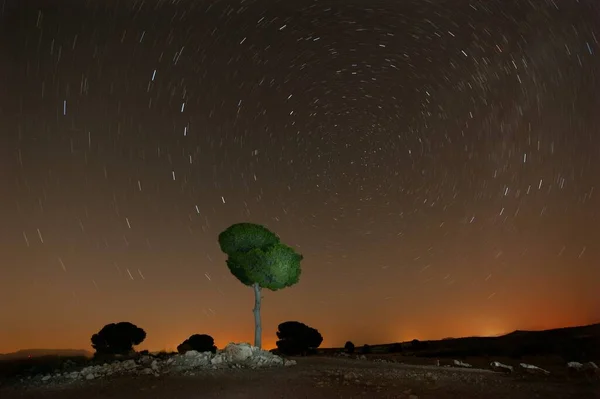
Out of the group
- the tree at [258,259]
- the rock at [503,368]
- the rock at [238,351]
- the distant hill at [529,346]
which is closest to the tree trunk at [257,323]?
the tree at [258,259]

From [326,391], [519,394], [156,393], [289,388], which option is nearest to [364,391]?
[326,391]

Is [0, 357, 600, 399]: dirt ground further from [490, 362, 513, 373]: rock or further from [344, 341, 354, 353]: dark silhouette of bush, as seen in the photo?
[344, 341, 354, 353]: dark silhouette of bush

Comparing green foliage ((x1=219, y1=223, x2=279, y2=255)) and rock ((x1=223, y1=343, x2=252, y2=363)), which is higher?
green foliage ((x1=219, y1=223, x2=279, y2=255))

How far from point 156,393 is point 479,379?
47.2ft

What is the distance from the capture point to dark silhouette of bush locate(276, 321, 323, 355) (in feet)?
198

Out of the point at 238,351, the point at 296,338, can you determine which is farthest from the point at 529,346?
the point at 238,351

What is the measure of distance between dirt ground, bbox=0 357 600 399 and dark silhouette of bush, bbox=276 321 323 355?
3872 cm

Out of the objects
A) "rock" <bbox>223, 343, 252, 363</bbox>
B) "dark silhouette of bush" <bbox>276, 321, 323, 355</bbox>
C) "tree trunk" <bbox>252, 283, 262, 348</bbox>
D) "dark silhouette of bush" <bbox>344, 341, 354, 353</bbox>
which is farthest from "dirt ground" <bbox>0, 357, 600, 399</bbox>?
"dark silhouette of bush" <bbox>344, 341, 354, 353</bbox>

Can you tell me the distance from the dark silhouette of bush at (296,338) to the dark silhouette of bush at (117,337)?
17.8 m

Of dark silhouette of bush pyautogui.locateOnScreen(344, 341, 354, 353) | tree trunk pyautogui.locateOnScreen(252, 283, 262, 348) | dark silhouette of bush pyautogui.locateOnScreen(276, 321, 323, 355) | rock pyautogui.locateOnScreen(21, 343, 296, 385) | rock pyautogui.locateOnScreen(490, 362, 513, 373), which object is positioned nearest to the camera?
rock pyautogui.locateOnScreen(21, 343, 296, 385)

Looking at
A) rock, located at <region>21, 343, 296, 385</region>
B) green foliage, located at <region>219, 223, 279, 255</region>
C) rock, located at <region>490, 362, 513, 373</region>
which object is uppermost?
green foliage, located at <region>219, 223, 279, 255</region>

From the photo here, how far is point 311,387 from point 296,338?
4365cm

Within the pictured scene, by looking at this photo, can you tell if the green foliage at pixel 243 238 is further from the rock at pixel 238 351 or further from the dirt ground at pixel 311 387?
the dirt ground at pixel 311 387

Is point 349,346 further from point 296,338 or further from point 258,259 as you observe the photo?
point 258,259
